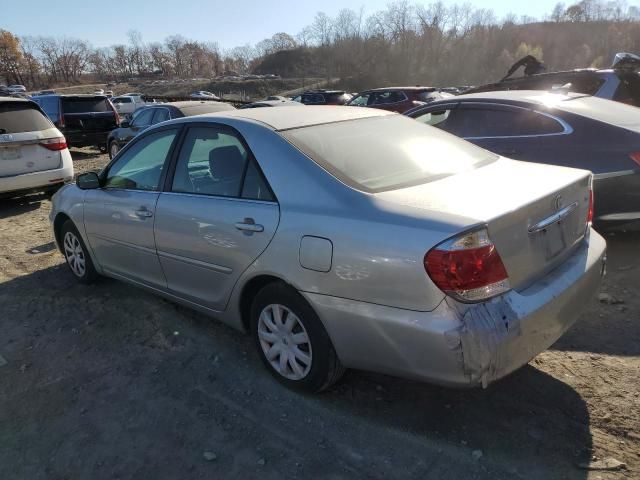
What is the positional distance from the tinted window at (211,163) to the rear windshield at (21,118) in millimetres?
5411

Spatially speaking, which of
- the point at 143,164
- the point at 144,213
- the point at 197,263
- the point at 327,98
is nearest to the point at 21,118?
the point at 143,164

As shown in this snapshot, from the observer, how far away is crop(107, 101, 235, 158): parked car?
995 cm

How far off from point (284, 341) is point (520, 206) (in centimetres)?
147

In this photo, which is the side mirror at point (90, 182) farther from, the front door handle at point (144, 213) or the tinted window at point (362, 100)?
the tinted window at point (362, 100)

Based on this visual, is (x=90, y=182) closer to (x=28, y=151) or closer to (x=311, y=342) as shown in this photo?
(x=311, y=342)

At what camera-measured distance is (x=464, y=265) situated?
2252mm

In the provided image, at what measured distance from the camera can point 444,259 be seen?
7.35 feet

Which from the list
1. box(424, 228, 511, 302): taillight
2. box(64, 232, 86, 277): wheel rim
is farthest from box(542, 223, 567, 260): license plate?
box(64, 232, 86, 277): wheel rim

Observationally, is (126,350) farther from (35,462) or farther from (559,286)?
(559,286)

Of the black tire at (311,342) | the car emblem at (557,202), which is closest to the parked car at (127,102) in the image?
the black tire at (311,342)

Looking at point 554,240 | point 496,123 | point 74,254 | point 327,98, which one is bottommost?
point 74,254

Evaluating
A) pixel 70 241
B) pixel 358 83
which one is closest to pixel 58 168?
pixel 70 241

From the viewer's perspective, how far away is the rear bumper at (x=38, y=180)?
760 cm

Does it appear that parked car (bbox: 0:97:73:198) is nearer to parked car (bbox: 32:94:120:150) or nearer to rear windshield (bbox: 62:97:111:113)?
parked car (bbox: 32:94:120:150)
